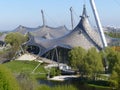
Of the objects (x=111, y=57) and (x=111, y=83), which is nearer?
(x=111, y=83)

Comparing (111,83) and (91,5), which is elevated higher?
(91,5)

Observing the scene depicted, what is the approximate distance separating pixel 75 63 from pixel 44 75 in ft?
18.4

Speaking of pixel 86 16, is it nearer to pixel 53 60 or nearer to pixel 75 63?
pixel 53 60

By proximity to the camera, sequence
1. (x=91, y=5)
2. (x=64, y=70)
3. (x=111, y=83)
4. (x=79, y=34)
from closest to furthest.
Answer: (x=111, y=83) → (x=91, y=5) → (x=64, y=70) → (x=79, y=34)

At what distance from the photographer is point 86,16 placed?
211 ft

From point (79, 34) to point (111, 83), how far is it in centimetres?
2749

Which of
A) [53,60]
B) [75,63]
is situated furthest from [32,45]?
[75,63]

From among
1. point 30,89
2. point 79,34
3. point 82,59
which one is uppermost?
point 79,34

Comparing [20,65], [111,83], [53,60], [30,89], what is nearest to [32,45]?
[53,60]

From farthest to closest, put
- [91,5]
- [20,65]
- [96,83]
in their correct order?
[20,65]
[91,5]
[96,83]

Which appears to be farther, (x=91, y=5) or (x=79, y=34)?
(x=79, y=34)

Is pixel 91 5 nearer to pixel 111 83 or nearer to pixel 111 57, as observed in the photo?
pixel 111 57

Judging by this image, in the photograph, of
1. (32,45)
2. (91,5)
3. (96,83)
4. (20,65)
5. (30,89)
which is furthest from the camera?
(32,45)

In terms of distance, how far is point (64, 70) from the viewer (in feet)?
166
